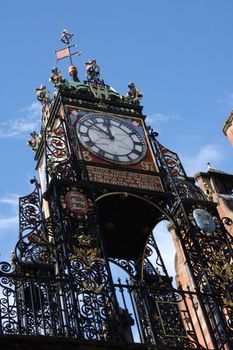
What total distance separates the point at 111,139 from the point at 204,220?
242cm

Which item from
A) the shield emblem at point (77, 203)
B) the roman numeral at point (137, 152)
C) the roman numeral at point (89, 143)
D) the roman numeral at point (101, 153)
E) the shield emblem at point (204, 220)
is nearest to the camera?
the shield emblem at point (77, 203)

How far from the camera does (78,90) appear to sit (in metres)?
15.6

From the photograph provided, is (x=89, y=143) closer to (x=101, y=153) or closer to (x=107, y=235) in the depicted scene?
(x=101, y=153)

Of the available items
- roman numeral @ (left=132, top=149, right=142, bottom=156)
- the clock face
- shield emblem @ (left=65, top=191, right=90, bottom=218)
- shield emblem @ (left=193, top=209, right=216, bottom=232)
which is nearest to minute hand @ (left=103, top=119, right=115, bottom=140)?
the clock face

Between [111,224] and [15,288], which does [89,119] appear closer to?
[111,224]

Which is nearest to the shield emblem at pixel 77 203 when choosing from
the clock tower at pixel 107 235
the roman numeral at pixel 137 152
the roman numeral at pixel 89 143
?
the clock tower at pixel 107 235

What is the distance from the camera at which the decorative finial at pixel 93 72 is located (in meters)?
16.5

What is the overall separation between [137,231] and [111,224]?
0.53 m

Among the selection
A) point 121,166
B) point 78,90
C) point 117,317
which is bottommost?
point 117,317

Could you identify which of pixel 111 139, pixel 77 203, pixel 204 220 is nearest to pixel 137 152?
pixel 111 139

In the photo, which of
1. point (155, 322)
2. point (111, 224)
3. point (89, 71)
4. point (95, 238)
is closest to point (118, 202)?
point (111, 224)

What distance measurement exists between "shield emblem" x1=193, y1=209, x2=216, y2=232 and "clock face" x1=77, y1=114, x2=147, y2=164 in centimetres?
156

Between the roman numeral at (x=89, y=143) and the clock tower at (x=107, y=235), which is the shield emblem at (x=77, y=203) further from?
the roman numeral at (x=89, y=143)

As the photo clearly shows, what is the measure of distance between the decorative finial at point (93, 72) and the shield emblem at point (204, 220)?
4077 mm
